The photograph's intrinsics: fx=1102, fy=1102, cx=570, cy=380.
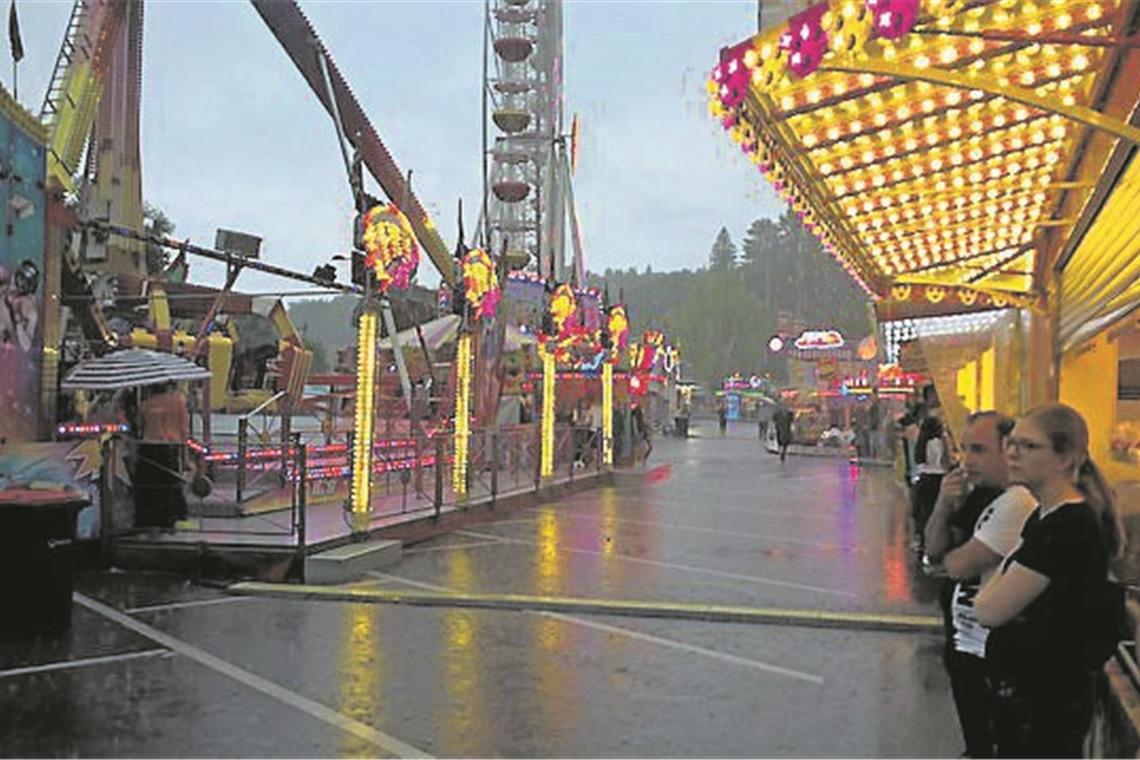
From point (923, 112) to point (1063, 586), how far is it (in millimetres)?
4702

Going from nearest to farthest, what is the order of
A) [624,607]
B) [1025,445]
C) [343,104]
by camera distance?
[1025,445]
[624,607]
[343,104]

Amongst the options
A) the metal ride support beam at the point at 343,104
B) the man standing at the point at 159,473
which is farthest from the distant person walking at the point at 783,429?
the man standing at the point at 159,473

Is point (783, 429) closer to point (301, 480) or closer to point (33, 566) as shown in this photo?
point (301, 480)

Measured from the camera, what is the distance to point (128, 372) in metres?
11.6

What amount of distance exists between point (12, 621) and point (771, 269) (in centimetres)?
12404

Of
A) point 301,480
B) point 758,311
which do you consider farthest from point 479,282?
point 758,311

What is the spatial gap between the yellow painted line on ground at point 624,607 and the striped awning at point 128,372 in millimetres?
3494

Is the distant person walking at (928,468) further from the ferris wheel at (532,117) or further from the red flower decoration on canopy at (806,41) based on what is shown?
the ferris wheel at (532,117)

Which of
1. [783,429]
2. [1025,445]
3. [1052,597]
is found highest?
[1025,445]

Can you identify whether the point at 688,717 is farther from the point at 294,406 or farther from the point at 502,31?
the point at 502,31

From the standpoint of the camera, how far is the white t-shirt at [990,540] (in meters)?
3.53

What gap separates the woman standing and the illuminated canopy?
1739 mm

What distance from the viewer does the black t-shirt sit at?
299 centimetres

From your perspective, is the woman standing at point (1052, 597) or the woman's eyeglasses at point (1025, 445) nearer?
the woman standing at point (1052, 597)
